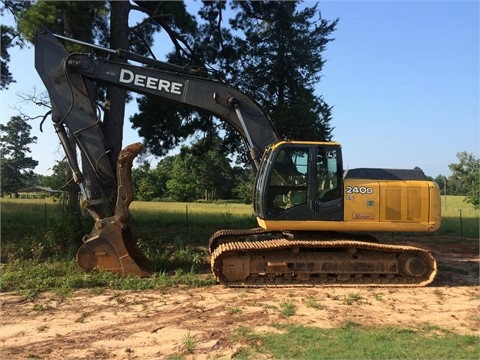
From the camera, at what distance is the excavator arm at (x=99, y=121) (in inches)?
312

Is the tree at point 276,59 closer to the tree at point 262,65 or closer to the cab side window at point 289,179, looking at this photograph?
the tree at point 262,65

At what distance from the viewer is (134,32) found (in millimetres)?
12586

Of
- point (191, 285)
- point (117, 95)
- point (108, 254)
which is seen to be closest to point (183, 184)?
point (117, 95)

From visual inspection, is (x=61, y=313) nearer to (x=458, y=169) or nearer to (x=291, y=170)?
(x=291, y=170)

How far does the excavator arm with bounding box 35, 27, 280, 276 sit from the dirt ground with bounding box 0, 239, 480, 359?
44.2 inches

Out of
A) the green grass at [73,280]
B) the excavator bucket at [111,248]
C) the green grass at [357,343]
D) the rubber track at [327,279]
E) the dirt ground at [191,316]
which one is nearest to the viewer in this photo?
the green grass at [357,343]

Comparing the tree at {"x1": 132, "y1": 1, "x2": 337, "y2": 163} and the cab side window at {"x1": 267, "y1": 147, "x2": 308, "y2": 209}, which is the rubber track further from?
the tree at {"x1": 132, "y1": 1, "x2": 337, "y2": 163}

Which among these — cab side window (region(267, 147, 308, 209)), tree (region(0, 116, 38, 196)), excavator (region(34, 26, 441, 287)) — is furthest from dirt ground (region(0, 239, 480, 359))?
tree (region(0, 116, 38, 196))

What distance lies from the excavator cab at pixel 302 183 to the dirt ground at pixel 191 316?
1.31 metres

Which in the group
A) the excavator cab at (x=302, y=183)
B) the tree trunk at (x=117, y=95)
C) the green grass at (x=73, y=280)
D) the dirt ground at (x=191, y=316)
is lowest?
the dirt ground at (x=191, y=316)

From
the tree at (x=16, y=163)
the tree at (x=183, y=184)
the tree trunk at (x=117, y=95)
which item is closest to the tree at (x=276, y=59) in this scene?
the tree trunk at (x=117, y=95)

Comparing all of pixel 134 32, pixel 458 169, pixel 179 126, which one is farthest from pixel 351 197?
pixel 458 169

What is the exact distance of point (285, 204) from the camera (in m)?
7.78

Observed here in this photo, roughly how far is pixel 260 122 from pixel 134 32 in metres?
6.11
